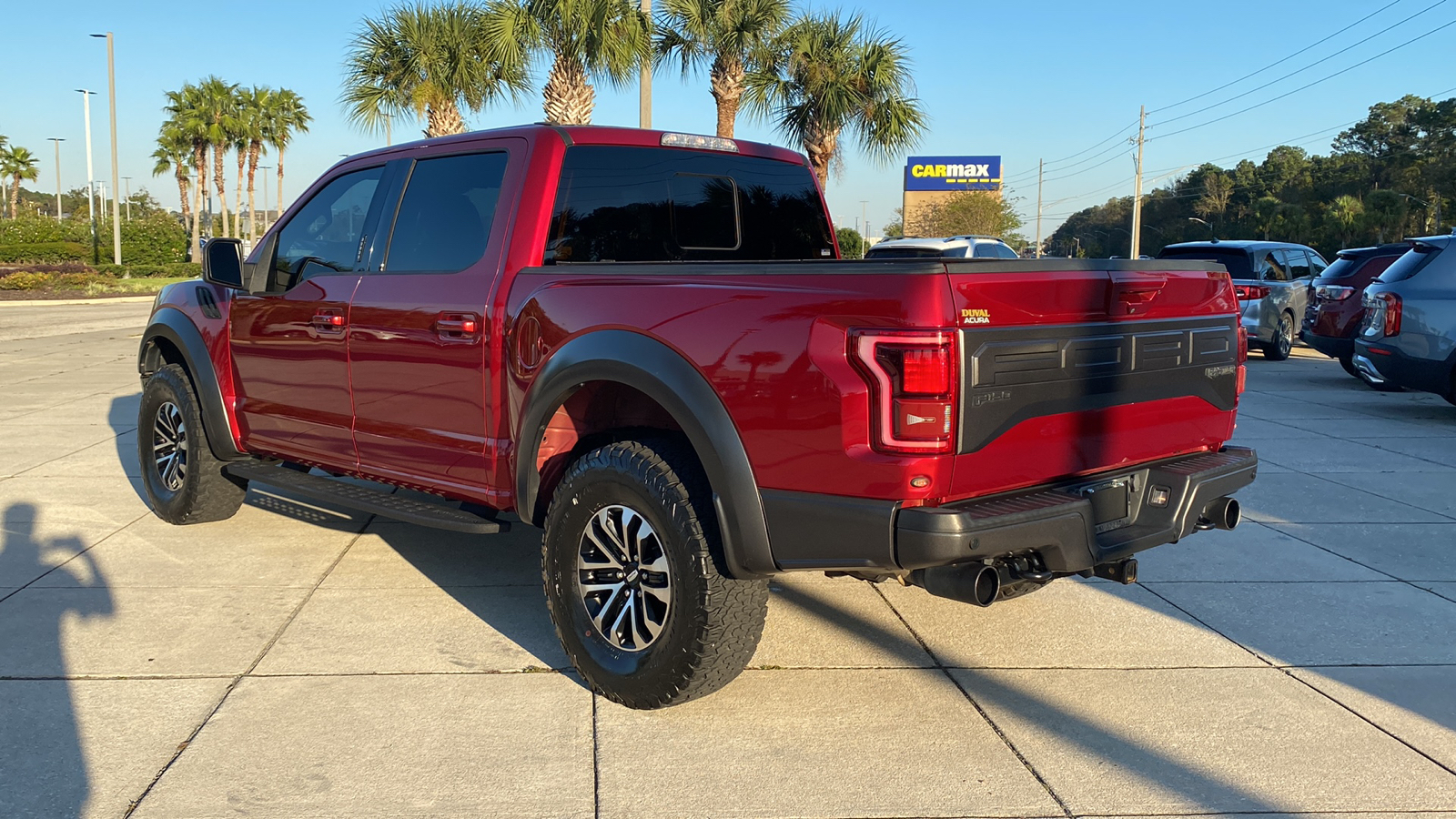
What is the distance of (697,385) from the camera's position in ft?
11.9

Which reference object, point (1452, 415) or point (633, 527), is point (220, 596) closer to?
point (633, 527)

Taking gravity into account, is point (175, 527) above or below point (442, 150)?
below

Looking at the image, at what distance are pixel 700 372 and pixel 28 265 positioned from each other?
145 feet

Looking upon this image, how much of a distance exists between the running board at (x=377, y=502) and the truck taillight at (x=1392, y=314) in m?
9.48

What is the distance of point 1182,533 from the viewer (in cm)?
399

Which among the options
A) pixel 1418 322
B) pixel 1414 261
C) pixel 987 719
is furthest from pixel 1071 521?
pixel 1414 261

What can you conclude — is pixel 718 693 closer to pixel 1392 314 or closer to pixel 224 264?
pixel 224 264

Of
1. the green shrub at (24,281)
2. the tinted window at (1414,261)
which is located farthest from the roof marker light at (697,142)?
the green shrub at (24,281)

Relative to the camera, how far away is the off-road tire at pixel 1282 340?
1720cm

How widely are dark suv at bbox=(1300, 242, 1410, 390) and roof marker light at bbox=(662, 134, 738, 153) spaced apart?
1091cm

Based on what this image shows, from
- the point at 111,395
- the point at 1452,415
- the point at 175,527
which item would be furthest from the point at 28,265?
the point at 1452,415

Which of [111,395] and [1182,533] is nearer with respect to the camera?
[1182,533]

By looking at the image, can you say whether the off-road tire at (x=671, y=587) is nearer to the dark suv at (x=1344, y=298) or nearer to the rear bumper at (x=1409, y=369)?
the rear bumper at (x=1409, y=369)

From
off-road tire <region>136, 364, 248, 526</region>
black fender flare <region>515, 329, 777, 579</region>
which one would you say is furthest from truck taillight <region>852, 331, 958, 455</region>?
off-road tire <region>136, 364, 248, 526</region>
